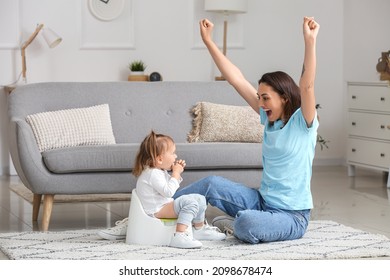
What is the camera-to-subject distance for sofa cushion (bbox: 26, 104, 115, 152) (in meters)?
5.23

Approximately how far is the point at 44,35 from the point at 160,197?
3451 mm

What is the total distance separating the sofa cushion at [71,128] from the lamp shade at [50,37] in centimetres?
203

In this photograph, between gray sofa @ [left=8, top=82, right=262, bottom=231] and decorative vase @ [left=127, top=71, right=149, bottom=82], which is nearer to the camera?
gray sofa @ [left=8, top=82, right=262, bottom=231]

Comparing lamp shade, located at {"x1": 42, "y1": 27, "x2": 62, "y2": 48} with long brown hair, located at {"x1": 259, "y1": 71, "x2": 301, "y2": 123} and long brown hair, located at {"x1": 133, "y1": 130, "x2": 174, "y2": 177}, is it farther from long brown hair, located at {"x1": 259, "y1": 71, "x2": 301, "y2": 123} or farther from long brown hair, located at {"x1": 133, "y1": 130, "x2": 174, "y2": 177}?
long brown hair, located at {"x1": 259, "y1": 71, "x2": 301, "y2": 123}

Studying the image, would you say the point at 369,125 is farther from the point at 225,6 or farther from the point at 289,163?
the point at 289,163

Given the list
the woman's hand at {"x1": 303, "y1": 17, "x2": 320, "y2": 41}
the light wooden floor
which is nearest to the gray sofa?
the light wooden floor

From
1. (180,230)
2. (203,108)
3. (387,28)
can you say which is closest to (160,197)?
(180,230)

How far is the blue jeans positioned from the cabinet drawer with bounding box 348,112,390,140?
2923 mm

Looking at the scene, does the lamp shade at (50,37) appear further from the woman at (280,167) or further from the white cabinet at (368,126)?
the woman at (280,167)

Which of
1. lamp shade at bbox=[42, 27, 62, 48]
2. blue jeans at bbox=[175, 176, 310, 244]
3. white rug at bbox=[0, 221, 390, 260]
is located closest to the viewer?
white rug at bbox=[0, 221, 390, 260]

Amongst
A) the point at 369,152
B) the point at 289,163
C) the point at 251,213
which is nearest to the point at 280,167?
the point at 289,163

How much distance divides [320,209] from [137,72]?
2527mm

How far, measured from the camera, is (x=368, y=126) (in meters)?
7.46
